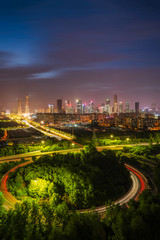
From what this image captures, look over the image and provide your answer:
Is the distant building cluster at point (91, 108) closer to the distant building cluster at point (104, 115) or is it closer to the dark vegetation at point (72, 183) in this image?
the distant building cluster at point (104, 115)

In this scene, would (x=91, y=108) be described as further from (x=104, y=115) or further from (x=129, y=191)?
(x=129, y=191)

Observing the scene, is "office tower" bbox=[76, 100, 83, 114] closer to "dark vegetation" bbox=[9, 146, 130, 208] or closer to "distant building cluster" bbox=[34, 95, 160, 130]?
"distant building cluster" bbox=[34, 95, 160, 130]

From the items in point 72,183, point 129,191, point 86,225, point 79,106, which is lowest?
point 129,191

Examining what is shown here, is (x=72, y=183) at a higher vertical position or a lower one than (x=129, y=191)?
higher

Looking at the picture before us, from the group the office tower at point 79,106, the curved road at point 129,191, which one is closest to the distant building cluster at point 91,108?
the office tower at point 79,106

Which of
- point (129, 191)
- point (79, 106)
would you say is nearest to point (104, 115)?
point (79, 106)

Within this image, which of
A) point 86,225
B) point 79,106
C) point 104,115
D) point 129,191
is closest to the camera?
point 86,225

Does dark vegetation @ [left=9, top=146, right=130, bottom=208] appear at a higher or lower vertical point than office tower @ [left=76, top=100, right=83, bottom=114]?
lower

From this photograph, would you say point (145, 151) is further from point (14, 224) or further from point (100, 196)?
point (14, 224)

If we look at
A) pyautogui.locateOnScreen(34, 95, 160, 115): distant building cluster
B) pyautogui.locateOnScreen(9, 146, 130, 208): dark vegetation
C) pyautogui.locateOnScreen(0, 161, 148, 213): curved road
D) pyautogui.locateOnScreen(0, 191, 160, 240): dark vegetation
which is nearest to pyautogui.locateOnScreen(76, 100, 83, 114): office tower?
pyautogui.locateOnScreen(34, 95, 160, 115): distant building cluster
